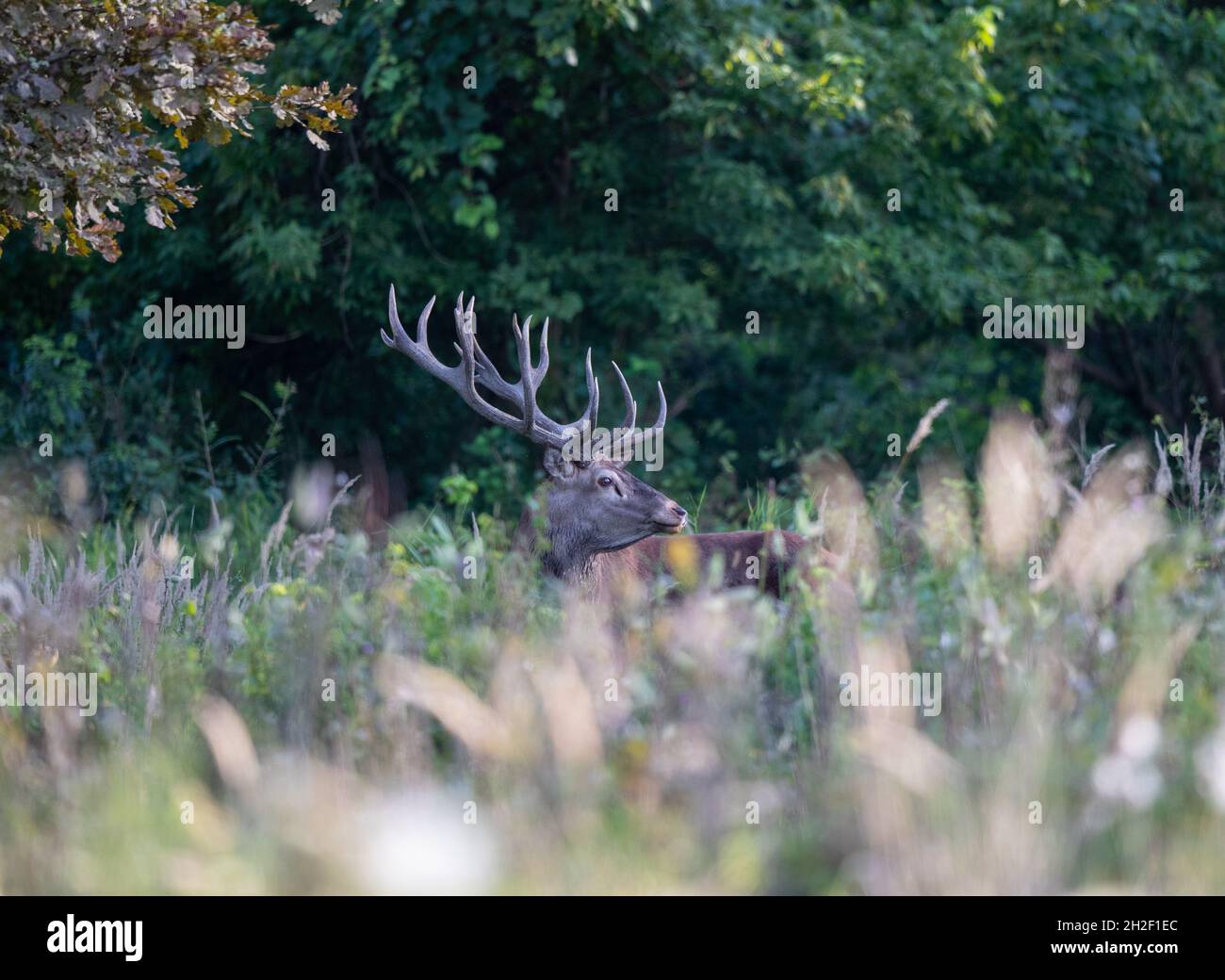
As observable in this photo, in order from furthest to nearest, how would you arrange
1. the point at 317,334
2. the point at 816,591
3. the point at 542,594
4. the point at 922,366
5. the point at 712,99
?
the point at 922,366 → the point at 317,334 → the point at 712,99 → the point at 542,594 → the point at 816,591

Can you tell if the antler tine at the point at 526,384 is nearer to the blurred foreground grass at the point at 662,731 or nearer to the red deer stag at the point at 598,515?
the red deer stag at the point at 598,515

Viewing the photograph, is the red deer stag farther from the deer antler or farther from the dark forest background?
the dark forest background

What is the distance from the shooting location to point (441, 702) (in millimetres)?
3990

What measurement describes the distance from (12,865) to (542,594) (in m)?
3.30

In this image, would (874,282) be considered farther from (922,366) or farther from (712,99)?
(922,366)

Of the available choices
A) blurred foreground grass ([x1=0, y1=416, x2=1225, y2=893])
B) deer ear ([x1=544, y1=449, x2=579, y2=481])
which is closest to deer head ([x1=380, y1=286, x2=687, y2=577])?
deer ear ([x1=544, y1=449, x2=579, y2=481])

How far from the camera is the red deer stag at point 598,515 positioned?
7.57m

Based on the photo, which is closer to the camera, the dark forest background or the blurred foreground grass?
the blurred foreground grass

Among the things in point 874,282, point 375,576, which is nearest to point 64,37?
point 375,576

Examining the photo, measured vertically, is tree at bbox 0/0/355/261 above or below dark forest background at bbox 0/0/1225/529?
below

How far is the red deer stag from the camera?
7570 mm

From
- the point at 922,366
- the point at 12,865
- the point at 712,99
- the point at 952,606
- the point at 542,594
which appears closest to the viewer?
the point at 12,865

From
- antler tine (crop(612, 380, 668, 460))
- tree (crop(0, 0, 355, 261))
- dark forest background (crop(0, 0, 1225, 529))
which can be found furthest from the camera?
dark forest background (crop(0, 0, 1225, 529))

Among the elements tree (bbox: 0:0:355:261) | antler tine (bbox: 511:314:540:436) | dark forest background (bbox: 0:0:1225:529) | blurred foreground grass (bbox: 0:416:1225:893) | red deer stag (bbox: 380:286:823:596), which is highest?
dark forest background (bbox: 0:0:1225:529)
